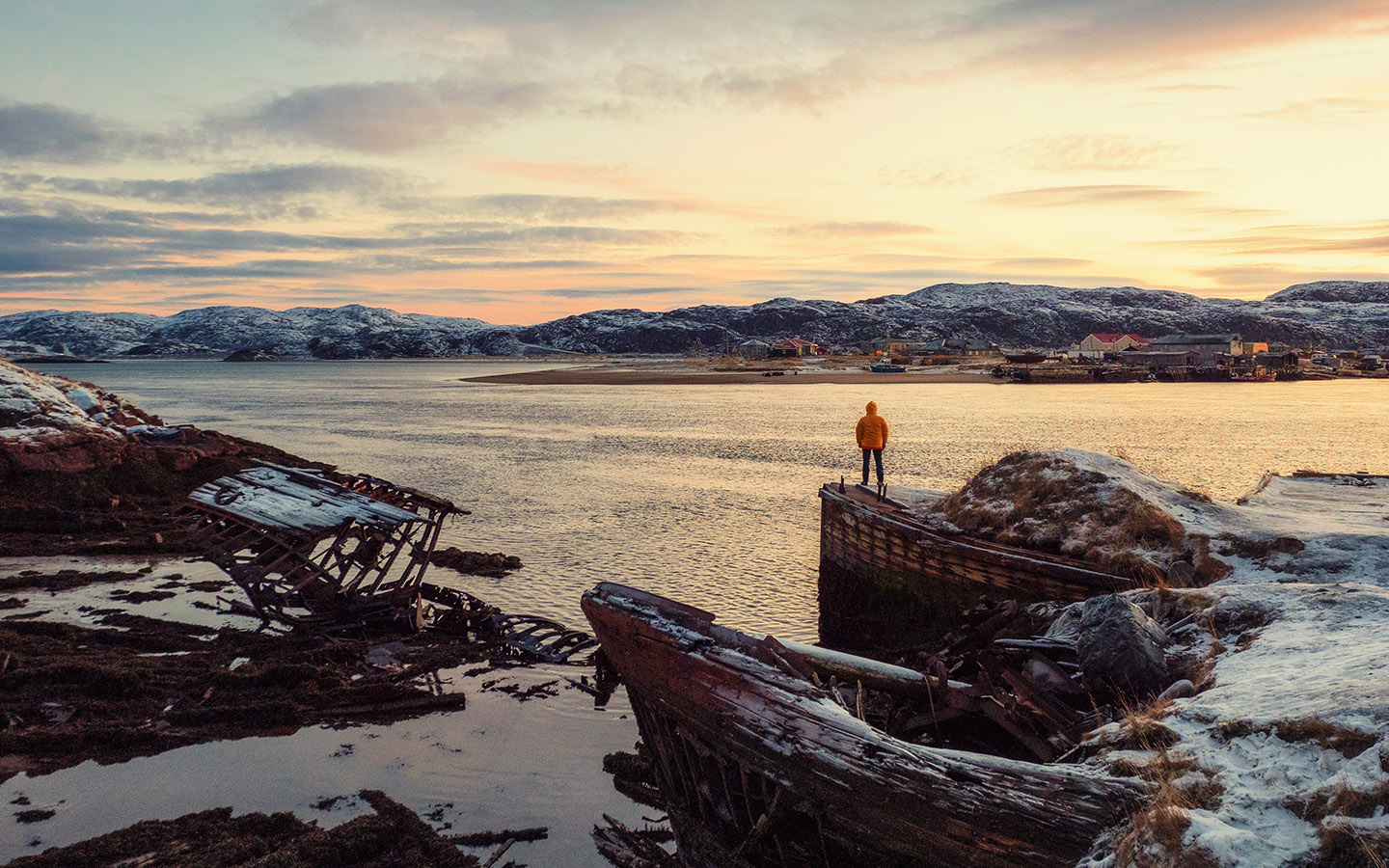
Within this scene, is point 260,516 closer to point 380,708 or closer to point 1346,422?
point 380,708

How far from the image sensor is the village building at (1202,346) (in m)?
104

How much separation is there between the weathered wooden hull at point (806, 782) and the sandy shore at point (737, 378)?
8301cm

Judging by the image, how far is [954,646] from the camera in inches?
362

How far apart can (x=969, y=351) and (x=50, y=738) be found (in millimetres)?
156410

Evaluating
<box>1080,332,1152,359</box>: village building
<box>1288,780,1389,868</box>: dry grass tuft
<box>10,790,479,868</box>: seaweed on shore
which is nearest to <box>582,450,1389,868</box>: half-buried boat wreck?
<box>1288,780,1389,868</box>: dry grass tuft

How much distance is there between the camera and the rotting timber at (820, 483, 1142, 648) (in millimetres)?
11109

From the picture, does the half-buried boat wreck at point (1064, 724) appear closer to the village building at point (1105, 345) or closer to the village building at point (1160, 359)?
the village building at point (1160, 359)

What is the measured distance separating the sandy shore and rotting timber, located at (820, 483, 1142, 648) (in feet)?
243

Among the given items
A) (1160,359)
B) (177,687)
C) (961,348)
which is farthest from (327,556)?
(961,348)

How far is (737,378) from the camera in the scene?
330 ft

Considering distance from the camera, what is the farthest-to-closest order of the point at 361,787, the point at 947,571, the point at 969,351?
the point at 969,351
the point at 947,571
the point at 361,787

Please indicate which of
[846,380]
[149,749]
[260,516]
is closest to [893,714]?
[149,749]

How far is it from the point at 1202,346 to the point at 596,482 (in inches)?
4245

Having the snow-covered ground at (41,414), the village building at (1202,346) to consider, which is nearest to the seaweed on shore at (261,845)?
the snow-covered ground at (41,414)
